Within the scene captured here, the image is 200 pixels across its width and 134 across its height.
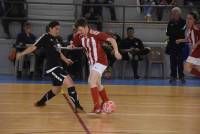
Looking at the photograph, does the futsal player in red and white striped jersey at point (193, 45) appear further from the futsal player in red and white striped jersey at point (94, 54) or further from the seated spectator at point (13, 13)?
the seated spectator at point (13, 13)

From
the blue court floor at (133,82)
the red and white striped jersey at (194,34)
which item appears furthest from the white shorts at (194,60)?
the blue court floor at (133,82)

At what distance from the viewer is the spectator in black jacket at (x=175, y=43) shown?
14.9 meters

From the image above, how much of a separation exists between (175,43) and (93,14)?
139 inches

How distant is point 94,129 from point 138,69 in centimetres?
991

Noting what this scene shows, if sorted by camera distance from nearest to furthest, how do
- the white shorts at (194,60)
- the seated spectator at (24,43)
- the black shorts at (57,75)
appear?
the black shorts at (57,75), the white shorts at (194,60), the seated spectator at (24,43)

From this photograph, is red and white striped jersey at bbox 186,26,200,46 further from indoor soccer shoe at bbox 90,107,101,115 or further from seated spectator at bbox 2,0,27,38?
seated spectator at bbox 2,0,27,38

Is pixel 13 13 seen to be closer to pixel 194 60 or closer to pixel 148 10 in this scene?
pixel 148 10

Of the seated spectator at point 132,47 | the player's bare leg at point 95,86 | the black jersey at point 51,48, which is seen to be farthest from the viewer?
the seated spectator at point 132,47

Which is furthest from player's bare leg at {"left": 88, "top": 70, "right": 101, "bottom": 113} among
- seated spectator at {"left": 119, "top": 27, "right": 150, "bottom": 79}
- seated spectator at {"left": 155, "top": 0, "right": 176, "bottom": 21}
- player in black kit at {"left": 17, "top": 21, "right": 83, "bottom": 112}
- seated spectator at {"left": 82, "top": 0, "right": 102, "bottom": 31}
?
seated spectator at {"left": 155, "top": 0, "right": 176, "bottom": 21}

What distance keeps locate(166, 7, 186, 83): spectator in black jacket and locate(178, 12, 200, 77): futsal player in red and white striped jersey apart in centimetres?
234

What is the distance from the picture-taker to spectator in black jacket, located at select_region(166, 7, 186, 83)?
1491 centimetres

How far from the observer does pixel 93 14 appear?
17391 mm

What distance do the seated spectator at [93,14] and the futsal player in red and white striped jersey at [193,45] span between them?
16.6ft

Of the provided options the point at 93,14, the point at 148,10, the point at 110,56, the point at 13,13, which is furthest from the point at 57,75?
the point at 148,10
